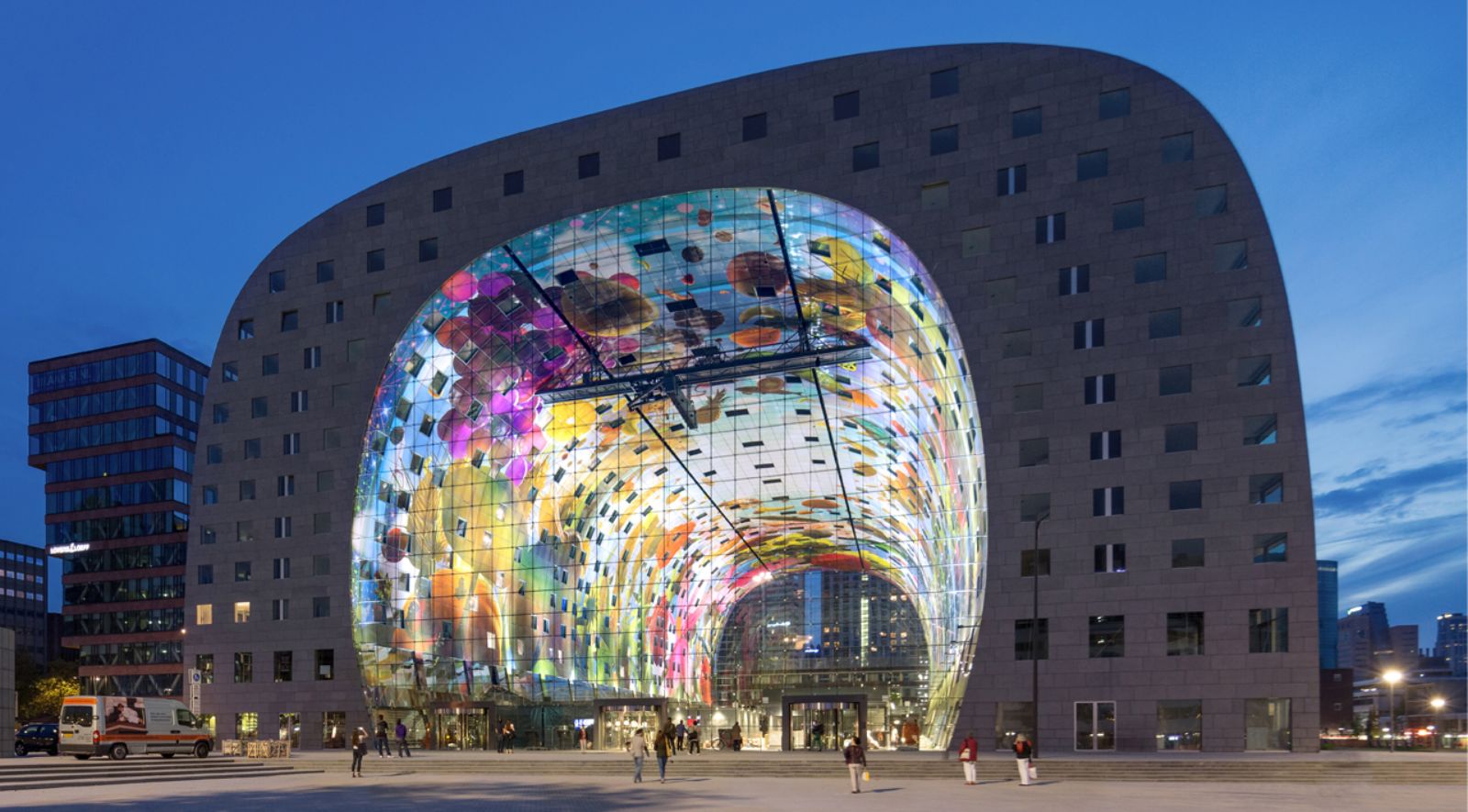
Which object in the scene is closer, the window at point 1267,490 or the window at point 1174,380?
the window at point 1267,490

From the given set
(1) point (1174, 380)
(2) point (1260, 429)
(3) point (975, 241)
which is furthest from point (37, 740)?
(2) point (1260, 429)

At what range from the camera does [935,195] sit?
51.8 m

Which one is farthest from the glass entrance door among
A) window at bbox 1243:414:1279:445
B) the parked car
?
the parked car

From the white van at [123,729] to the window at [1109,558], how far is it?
114ft

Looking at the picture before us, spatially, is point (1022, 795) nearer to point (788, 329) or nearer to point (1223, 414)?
point (1223, 414)

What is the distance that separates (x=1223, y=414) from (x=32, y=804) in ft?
132

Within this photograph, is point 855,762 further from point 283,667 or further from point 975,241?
point 283,667

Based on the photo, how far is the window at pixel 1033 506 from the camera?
4859 centimetres

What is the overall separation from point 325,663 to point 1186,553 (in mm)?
40535

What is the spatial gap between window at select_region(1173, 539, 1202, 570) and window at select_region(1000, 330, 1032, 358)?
9339 mm

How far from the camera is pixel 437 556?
6184 cm

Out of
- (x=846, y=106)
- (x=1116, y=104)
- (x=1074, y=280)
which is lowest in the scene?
(x=1074, y=280)

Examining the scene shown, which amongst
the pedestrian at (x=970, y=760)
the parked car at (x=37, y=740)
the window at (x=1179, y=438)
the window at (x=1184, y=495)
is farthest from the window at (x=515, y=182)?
the pedestrian at (x=970, y=760)

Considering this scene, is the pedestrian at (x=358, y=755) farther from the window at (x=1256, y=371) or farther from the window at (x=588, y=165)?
the window at (x=1256, y=371)
